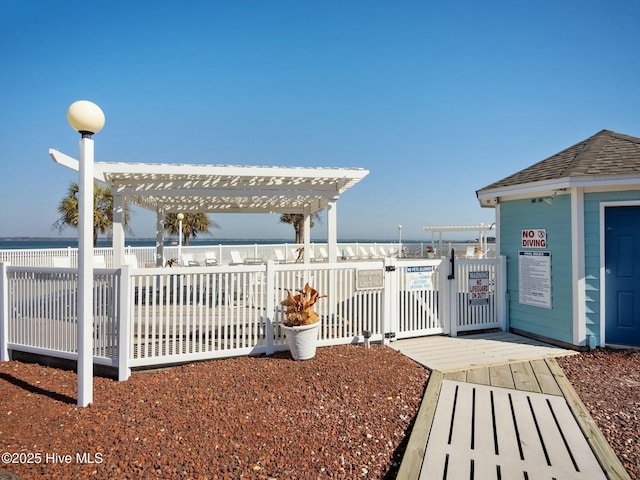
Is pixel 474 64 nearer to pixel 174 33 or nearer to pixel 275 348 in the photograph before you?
pixel 174 33

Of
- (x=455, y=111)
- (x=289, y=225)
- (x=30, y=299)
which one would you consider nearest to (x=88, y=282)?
(x=30, y=299)

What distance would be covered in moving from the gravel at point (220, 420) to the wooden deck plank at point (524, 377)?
1004mm

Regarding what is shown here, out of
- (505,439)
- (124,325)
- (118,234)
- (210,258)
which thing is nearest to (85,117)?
(124,325)

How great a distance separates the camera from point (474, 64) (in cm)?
740

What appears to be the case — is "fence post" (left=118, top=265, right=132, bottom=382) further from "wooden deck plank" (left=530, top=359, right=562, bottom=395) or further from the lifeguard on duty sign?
the lifeguard on duty sign

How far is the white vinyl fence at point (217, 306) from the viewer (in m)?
3.63

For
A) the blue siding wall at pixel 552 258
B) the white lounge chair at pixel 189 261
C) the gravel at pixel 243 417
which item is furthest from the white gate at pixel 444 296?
the white lounge chair at pixel 189 261

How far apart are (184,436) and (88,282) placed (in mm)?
1621

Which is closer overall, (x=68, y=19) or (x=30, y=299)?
(x=30, y=299)

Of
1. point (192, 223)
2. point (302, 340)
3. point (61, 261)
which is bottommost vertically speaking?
point (302, 340)

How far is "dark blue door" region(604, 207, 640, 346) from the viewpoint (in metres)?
4.50

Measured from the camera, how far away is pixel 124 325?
11.6 ft

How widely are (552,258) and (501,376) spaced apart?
2305 mm

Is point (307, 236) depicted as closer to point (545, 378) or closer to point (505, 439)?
point (545, 378)
